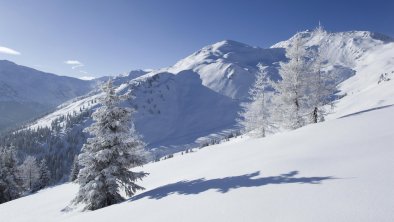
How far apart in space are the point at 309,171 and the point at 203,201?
3959 millimetres

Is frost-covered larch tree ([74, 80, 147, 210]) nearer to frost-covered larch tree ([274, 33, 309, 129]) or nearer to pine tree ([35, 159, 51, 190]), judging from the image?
frost-covered larch tree ([274, 33, 309, 129])

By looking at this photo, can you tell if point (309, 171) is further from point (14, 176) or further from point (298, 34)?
point (14, 176)

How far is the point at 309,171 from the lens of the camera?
36.2 ft

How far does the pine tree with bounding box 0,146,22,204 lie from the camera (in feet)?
155

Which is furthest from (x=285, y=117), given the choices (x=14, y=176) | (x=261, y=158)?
(x=14, y=176)

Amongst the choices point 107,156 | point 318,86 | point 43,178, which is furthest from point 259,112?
point 43,178

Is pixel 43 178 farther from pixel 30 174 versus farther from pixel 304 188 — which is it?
pixel 304 188

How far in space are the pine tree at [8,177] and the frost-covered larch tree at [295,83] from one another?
138ft

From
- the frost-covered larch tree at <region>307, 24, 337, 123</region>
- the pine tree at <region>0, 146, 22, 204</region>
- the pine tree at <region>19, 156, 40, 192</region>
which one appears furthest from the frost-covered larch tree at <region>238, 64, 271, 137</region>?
the pine tree at <region>19, 156, 40, 192</region>

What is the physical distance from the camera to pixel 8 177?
48031 mm

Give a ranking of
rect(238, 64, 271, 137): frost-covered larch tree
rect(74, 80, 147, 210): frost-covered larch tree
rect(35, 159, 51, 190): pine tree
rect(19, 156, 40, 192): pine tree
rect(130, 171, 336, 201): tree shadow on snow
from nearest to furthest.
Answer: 1. rect(130, 171, 336, 201): tree shadow on snow
2. rect(74, 80, 147, 210): frost-covered larch tree
3. rect(238, 64, 271, 137): frost-covered larch tree
4. rect(35, 159, 51, 190): pine tree
5. rect(19, 156, 40, 192): pine tree

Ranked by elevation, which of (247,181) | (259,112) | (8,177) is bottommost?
(247,181)

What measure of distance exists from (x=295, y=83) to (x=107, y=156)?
71.0 feet

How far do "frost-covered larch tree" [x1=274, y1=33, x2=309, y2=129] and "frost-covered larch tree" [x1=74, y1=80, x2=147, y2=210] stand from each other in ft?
64.0
